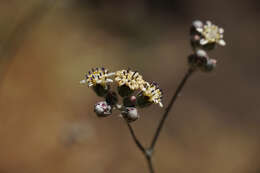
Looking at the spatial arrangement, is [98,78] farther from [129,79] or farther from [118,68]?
[118,68]

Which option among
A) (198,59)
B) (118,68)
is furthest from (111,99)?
(118,68)

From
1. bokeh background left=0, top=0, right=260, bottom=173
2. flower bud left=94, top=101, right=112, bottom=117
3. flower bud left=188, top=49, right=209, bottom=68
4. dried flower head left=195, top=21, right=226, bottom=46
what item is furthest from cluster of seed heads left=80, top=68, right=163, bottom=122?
bokeh background left=0, top=0, right=260, bottom=173

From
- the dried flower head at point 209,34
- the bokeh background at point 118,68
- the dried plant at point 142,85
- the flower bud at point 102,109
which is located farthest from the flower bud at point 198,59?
the bokeh background at point 118,68

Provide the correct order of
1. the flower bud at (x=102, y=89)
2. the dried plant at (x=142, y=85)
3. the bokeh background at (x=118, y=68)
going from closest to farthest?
the dried plant at (x=142, y=85) < the flower bud at (x=102, y=89) < the bokeh background at (x=118, y=68)

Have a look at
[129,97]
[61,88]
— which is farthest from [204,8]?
[129,97]

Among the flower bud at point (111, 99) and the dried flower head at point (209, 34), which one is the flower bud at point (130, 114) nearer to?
the flower bud at point (111, 99)

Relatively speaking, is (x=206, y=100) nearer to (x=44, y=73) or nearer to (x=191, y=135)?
(x=191, y=135)
